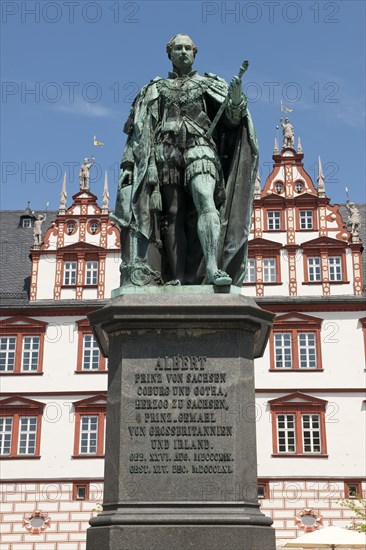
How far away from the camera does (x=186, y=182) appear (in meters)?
7.18

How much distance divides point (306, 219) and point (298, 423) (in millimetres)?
7552

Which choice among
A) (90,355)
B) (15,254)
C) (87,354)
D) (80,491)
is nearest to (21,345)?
(87,354)

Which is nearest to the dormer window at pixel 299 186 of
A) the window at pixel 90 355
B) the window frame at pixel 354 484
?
the window at pixel 90 355

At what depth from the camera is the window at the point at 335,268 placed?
29984 mm

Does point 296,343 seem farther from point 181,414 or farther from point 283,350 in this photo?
point 181,414

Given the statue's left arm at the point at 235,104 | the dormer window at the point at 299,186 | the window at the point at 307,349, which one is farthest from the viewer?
the dormer window at the point at 299,186

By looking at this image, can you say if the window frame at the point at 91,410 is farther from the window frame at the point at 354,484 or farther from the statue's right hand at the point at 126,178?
the statue's right hand at the point at 126,178

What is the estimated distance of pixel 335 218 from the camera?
3086 centimetres

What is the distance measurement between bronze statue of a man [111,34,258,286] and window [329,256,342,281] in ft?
75.5

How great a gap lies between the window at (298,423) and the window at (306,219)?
20.5 ft

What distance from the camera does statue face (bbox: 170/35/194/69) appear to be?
25.0 ft

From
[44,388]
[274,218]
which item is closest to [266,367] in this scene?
[274,218]

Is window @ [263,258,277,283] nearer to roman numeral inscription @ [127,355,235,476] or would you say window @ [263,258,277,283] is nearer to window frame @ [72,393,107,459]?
window frame @ [72,393,107,459]

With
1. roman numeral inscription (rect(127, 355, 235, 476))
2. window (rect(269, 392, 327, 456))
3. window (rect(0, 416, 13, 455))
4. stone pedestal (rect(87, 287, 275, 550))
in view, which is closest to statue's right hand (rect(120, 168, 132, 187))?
stone pedestal (rect(87, 287, 275, 550))
